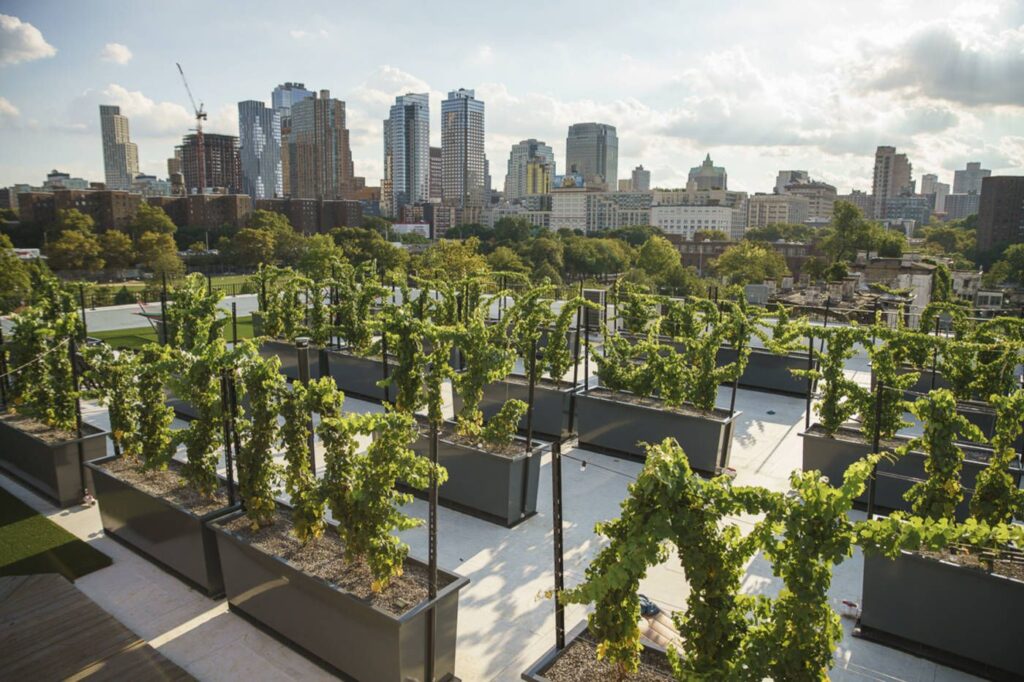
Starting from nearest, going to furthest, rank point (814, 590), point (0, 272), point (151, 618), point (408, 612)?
point (814, 590)
point (408, 612)
point (151, 618)
point (0, 272)

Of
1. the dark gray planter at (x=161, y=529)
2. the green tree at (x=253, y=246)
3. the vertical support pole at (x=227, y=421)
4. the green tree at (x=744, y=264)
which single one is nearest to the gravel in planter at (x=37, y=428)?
the dark gray planter at (x=161, y=529)

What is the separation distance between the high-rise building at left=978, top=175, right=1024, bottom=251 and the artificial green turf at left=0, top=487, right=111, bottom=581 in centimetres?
11732

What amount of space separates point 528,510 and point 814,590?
190 inches

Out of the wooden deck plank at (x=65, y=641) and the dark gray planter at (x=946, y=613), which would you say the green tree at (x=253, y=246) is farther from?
the dark gray planter at (x=946, y=613)

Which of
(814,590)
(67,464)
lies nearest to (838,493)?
(814,590)

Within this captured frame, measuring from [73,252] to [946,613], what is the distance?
61593 millimetres

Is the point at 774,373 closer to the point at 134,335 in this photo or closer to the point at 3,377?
the point at 3,377

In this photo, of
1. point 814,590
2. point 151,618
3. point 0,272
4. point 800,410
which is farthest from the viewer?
point 0,272

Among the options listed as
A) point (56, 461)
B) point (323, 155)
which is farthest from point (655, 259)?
point (323, 155)

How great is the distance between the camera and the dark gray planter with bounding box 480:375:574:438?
420 inches

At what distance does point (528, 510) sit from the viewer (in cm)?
798

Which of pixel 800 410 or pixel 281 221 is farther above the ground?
pixel 281 221

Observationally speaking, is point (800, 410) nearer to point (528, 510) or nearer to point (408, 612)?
point (528, 510)

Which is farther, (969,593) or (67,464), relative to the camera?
(67,464)
